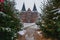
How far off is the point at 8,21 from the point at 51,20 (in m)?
0.88

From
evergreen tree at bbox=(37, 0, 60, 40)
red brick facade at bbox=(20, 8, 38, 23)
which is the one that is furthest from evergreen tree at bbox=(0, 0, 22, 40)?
red brick facade at bbox=(20, 8, 38, 23)

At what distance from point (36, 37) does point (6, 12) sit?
35.3 inches

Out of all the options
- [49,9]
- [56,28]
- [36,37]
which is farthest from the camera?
Answer: [36,37]

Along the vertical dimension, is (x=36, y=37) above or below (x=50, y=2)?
below

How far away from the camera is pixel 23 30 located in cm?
486

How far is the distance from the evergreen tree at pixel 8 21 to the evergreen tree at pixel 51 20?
0.55 metres

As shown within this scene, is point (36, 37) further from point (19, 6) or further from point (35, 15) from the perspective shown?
point (19, 6)

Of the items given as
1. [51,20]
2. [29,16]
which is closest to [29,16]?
[29,16]

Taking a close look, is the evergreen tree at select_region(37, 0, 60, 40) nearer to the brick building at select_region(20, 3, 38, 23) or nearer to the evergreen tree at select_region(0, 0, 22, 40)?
the evergreen tree at select_region(0, 0, 22, 40)

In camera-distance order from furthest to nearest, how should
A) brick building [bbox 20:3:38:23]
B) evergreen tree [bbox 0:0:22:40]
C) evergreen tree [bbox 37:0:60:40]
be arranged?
brick building [bbox 20:3:38:23]
evergreen tree [bbox 0:0:22:40]
evergreen tree [bbox 37:0:60:40]

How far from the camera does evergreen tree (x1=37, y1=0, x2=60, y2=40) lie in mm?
3799

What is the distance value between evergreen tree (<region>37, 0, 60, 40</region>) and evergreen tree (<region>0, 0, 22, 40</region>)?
1.81ft

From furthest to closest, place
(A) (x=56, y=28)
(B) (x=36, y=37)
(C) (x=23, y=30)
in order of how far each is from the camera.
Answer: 1. (C) (x=23, y=30)
2. (B) (x=36, y=37)
3. (A) (x=56, y=28)

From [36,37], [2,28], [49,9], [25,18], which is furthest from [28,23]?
[2,28]
